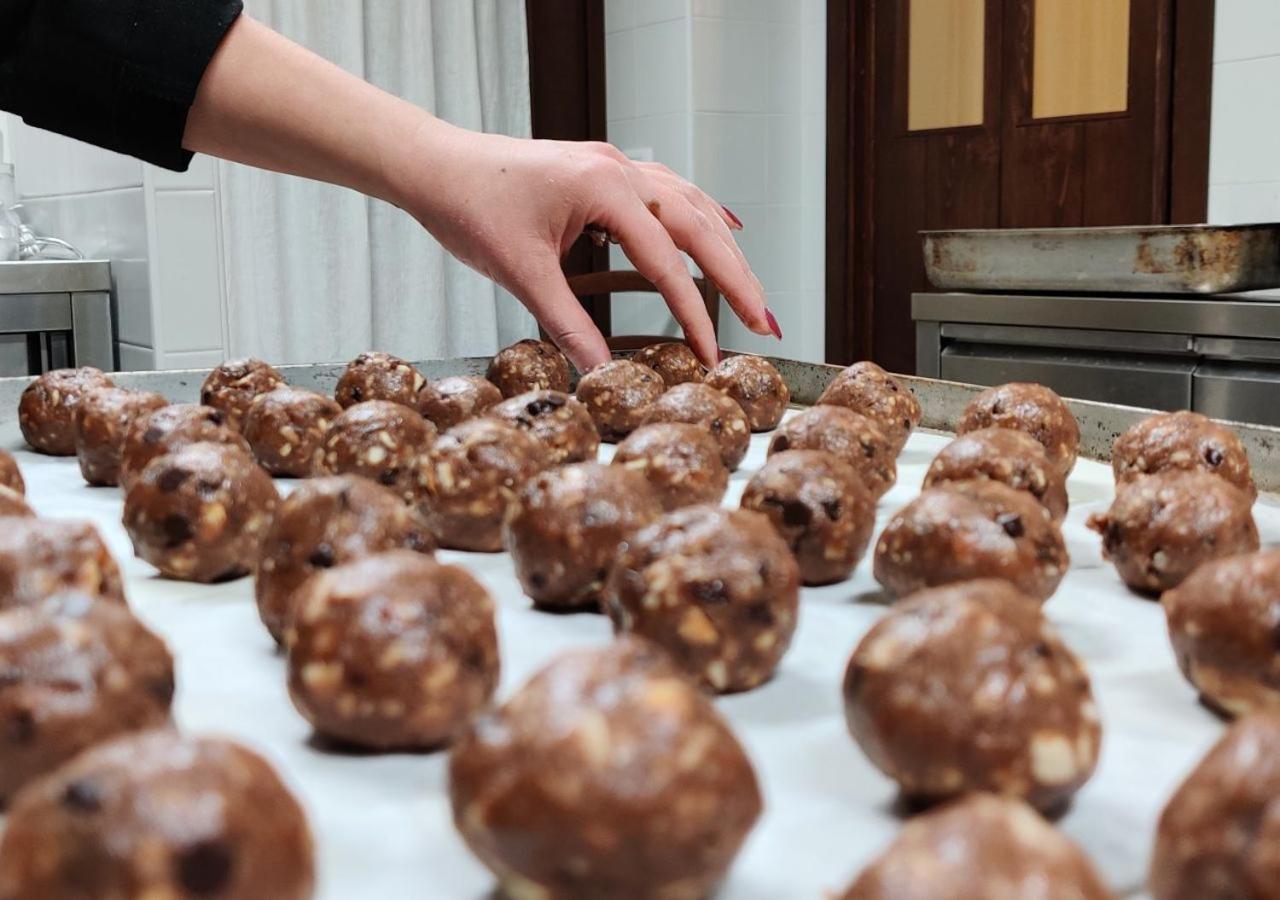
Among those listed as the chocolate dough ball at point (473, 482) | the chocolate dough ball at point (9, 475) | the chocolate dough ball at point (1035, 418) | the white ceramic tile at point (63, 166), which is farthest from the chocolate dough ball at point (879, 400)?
the white ceramic tile at point (63, 166)

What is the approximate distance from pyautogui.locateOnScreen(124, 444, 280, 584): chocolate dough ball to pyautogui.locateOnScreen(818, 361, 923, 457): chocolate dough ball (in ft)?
3.31

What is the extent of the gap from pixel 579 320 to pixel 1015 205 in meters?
2.47

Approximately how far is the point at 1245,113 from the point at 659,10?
197 cm

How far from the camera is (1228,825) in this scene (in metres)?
0.75

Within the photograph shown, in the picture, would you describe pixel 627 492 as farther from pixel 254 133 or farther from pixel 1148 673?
pixel 254 133

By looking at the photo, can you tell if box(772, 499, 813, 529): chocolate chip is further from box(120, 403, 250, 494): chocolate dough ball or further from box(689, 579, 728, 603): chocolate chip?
box(120, 403, 250, 494): chocolate dough ball

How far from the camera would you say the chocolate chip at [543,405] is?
1932 mm

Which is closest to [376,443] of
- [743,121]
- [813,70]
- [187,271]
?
[187,271]

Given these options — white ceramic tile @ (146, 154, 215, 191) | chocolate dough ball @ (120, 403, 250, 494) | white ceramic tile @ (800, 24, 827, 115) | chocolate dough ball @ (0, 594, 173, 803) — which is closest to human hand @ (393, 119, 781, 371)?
chocolate dough ball @ (120, 403, 250, 494)

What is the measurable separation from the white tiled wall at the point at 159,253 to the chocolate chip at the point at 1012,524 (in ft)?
9.71

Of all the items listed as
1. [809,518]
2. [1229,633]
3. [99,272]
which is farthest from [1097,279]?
[99,272]

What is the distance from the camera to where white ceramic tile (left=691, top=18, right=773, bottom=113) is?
14.8ft

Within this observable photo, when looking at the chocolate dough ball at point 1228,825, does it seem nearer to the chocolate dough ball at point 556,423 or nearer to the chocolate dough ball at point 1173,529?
the chocolate dough ball at point 1173,529

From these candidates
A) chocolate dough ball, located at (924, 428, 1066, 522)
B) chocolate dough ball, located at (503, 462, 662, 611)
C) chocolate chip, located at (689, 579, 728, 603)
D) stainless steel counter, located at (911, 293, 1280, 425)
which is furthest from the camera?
stainless steel counter, located at (911, 293, 1280, 425)
